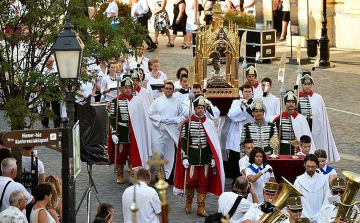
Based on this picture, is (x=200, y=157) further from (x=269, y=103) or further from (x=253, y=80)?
(x=253, y=80)

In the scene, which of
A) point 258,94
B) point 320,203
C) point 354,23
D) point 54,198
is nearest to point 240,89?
point 258,94

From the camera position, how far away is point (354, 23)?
32.8 metres

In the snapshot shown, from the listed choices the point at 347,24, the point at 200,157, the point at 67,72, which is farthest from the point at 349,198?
the point at 347,24

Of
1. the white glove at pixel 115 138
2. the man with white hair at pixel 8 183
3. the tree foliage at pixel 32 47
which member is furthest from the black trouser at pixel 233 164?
the man with white hair at pixel 8 183

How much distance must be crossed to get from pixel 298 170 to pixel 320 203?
4.29 ft

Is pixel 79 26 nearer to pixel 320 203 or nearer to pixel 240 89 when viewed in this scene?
pixel 320 203

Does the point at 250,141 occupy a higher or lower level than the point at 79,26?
lower

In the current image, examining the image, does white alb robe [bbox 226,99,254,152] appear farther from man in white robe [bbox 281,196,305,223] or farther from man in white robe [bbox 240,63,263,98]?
man in white robe [bbox 281,196,305,223]

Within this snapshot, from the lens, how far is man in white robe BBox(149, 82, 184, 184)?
727 inches

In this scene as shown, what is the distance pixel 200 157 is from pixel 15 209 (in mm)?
4747

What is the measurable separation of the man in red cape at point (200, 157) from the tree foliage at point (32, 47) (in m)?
2.08

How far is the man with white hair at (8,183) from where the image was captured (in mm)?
13539

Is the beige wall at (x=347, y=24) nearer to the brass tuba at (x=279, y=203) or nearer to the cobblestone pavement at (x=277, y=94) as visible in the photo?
the cobblestone pavement at (x=277, y=94)

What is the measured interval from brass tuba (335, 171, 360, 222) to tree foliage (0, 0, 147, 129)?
430 cm
